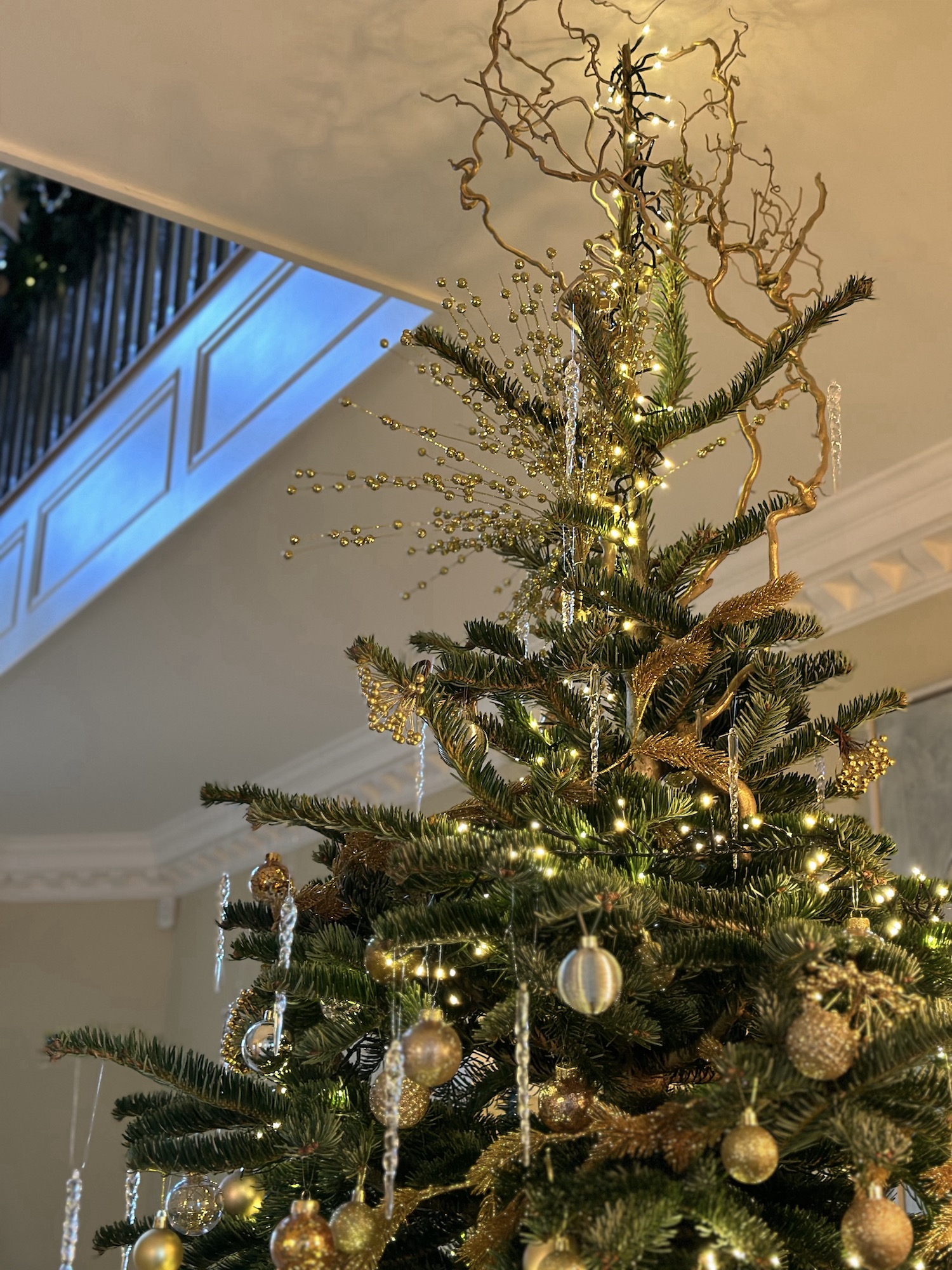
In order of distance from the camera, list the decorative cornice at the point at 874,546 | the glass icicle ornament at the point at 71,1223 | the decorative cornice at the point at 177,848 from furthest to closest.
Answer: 1. the decorative cornice at the point at 177,848
2. the decorative cornice at the point at 874,546
3. the glass icicle ornament at the point at 71,1223

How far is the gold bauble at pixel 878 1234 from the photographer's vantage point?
66cm

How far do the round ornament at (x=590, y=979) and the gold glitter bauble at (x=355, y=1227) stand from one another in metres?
0.18

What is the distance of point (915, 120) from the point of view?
172 centimetres

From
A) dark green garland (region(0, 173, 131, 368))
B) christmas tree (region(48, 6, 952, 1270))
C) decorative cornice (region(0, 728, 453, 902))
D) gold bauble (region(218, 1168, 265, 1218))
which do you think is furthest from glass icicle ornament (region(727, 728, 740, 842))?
dark green garland (region(0, 173, 131, 368))

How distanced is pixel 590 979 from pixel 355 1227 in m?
0.21

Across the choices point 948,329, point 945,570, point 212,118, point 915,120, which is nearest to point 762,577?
point 945,570

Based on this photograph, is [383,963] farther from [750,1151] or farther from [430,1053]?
[750,1151]

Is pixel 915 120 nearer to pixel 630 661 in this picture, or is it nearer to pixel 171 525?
pixel 630 661

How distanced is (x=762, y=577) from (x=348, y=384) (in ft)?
3.47

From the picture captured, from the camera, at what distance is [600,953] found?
69 cm

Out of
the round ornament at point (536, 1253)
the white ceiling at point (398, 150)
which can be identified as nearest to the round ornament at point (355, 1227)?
the round ornament at point (536, 1253)

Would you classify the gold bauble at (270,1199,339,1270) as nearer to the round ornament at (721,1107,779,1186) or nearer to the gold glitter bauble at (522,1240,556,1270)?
the gold glitter bauble at (522,1240,556,1270)

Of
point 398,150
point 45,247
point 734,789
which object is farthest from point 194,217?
point 45,247

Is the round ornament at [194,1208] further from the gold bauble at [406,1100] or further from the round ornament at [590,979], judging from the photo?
the round ornament at [590,979]
